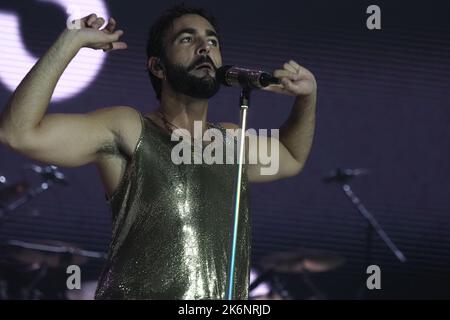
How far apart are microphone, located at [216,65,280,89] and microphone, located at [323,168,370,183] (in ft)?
6.13

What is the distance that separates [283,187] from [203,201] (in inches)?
69.8

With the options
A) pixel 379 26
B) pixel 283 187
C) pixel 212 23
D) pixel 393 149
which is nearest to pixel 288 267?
pixel 283 187

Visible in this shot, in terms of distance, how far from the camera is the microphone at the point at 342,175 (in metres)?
3.82

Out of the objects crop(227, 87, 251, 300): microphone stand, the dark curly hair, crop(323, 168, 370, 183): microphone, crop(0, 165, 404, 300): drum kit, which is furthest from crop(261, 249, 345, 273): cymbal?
crop(227, 87, 251, 300): microphone stand

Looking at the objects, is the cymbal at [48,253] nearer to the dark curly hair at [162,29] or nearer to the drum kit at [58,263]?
the drum kit at [58,263]

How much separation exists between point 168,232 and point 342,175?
6.05 feet

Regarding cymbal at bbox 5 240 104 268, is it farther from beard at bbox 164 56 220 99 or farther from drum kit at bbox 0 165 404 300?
beard at bbox 164 56 220 99

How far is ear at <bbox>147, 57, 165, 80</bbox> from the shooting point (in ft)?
8.22

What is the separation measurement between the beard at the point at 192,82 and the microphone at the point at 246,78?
0.22 metres

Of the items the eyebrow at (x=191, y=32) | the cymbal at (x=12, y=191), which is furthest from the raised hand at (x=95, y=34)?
the cymbal at (x=12, y=191)

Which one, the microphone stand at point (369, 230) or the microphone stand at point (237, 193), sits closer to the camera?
the microphone stand at point (237, 193)

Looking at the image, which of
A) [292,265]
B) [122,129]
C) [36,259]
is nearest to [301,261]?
[292,265]
